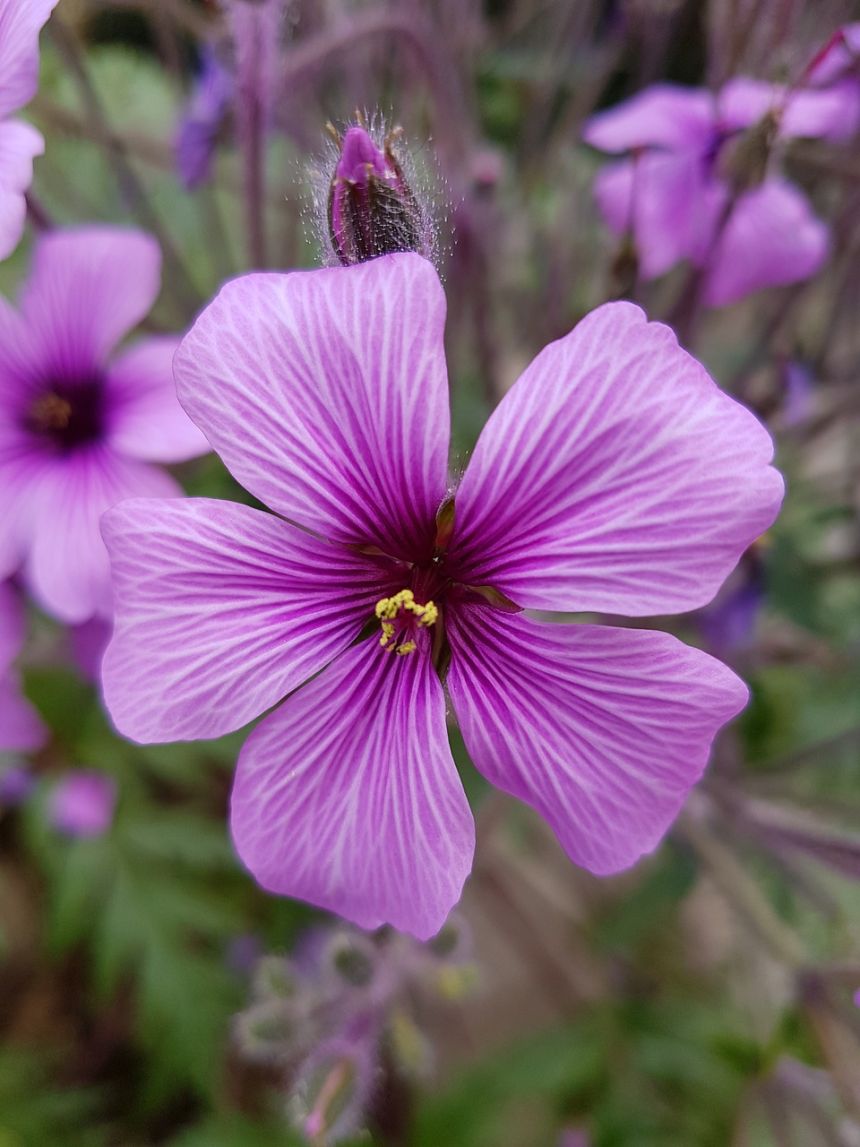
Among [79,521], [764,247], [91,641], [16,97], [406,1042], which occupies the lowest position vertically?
[406,1042]

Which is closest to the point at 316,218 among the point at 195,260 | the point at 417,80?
the point at 417,80

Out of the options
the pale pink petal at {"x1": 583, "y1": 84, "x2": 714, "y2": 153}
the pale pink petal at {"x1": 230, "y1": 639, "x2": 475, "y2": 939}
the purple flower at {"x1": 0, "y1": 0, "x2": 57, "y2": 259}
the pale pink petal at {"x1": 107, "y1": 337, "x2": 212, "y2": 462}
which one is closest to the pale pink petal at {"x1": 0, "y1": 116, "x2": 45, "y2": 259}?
the purple flower at {"x1": 0, "y1": 0, "x2": 57, "y2": 259}

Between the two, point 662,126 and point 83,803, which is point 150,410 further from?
point 83,803

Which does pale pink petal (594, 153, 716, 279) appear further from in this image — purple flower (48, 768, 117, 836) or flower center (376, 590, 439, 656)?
purple flower (48, 768, 117, 836)

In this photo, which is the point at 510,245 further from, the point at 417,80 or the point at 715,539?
the point at 715,539

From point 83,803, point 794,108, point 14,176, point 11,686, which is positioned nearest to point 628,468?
point 14,176

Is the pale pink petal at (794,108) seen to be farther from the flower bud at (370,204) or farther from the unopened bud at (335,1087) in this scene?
the unopened bud at (335,1087)

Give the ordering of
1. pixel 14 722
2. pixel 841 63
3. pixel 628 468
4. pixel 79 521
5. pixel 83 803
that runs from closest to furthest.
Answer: pixel 628 468
pixel 79 521
pixel 841 63
pixel 14 722
pixel 83 803
